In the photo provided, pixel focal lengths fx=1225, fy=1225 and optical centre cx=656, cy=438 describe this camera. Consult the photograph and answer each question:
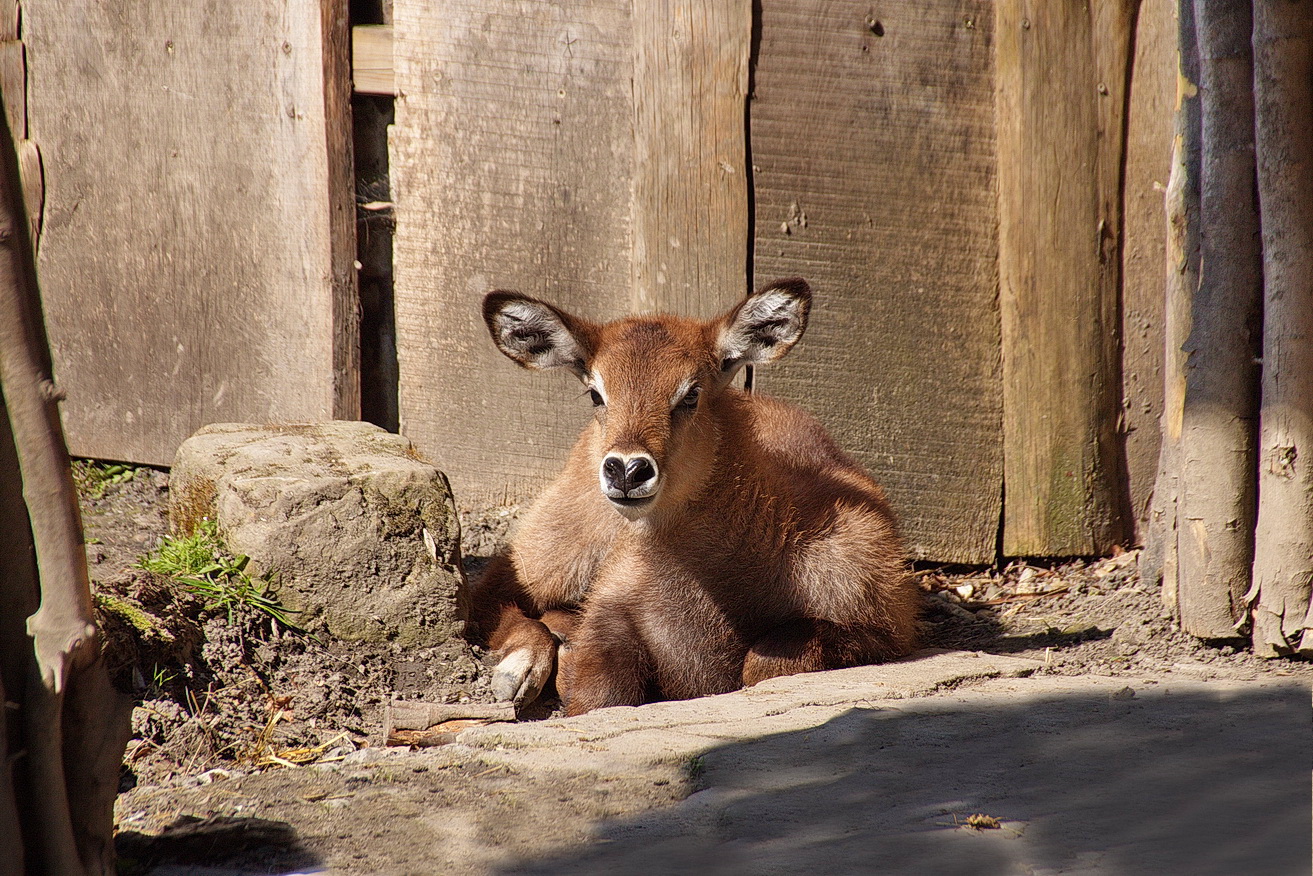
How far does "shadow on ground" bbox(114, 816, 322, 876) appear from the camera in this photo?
3.23 metres

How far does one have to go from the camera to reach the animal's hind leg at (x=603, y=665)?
5477 mm

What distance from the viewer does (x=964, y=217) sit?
681cm

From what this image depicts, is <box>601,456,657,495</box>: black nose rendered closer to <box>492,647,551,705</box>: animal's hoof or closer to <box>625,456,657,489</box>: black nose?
<box>625,456,657,489</box>: black nose

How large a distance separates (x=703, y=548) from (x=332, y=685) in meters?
1.76

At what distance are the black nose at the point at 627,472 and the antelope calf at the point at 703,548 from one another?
195mm

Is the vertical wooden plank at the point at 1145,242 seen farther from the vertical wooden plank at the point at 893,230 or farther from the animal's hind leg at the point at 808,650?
the animal's hind leg at the point at 808,650

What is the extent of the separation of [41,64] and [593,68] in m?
3.58

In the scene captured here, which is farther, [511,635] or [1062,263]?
[1062,263]

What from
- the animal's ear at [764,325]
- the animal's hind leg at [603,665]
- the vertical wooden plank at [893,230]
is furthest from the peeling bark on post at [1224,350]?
the animal's hind leg at [603,665]

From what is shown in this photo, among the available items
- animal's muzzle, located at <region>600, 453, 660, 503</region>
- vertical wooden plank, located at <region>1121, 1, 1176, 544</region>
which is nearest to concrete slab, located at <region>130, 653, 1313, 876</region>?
animal's muzzle, located at <region>600, 453, 660, 503</region>

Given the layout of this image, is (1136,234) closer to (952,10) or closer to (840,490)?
(952,10)

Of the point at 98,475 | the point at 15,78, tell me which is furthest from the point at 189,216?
the point at 98,475

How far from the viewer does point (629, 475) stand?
505cm

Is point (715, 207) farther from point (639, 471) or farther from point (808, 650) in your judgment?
point (808, 650)
